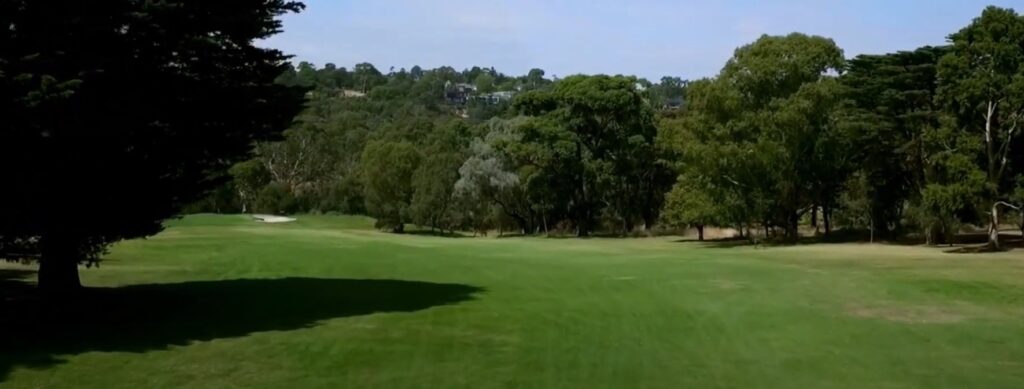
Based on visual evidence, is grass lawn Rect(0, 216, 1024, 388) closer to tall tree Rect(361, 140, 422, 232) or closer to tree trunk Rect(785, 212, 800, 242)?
tree trunk Rect(785, 212, 800, 242)

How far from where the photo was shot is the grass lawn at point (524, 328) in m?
14.2

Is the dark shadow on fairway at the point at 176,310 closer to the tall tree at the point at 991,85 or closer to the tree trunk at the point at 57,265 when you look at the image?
the tree trunk at the point at 57,265

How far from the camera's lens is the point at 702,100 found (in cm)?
6066

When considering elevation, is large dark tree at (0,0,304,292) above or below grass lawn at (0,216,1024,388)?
above

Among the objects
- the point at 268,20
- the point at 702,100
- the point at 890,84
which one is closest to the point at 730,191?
the point at 702,100

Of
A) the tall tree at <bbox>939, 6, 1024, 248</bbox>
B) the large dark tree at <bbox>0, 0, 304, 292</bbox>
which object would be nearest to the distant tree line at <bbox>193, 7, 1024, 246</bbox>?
the tall tree at <bbox>939, 6, 1024, 248</bbox>

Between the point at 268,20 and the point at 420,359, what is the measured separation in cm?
1047

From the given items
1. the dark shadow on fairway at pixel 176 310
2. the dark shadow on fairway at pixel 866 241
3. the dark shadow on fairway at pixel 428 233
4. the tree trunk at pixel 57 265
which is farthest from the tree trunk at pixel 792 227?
the tree trunk at pixel 57 265

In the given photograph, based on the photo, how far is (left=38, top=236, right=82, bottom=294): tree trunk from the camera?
21125 mm

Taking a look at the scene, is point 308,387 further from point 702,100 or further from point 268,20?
point 702,100

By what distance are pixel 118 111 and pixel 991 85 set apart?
142 feet

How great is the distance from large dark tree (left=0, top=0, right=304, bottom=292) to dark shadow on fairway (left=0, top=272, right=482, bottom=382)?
1577mm

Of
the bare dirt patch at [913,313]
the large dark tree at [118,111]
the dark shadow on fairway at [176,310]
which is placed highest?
the large dark tree at [118,111]

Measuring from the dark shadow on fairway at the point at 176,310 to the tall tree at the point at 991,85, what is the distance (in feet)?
108
